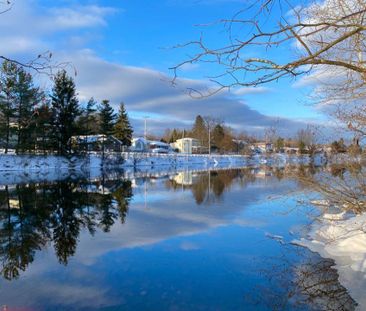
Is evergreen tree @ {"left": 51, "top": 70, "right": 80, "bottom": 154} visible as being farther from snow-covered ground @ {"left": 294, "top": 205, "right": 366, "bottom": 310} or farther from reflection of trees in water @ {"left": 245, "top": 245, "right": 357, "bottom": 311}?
reflection of trees in water @ {"left": 245, "top": 245, "right": 357, "bottom": 311}

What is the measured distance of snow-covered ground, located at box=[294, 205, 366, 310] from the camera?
6.46 metres

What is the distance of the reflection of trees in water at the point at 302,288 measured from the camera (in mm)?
5809

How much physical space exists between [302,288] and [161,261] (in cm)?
291

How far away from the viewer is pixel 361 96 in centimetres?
550

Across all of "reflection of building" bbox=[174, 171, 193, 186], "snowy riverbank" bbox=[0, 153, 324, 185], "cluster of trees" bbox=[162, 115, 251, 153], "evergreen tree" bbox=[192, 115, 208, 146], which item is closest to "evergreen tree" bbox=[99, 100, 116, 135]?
"snowy riverbank" bbox=[0, 153, 324, 185]

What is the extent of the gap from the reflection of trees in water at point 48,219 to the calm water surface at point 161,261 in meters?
0.03

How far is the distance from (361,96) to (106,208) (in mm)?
11809

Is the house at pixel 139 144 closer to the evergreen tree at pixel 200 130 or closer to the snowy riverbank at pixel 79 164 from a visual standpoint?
the evergreen tree at pixel 200 130

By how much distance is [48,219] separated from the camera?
1286 cm

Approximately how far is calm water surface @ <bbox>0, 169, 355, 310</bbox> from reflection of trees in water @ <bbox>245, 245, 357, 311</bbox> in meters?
0.02

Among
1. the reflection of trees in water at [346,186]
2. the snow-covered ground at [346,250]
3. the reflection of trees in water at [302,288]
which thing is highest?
the reflection of trees in water at [346,186]

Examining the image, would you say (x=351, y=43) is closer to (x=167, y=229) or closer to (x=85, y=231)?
(x=167, y=229)

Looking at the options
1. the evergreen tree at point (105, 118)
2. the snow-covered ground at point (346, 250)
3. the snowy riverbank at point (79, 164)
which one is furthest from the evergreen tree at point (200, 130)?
the snow-covered ground at point (346, 250)

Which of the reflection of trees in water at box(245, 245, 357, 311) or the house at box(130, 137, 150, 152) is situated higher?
the house at box(130, 137, 150, 152)
